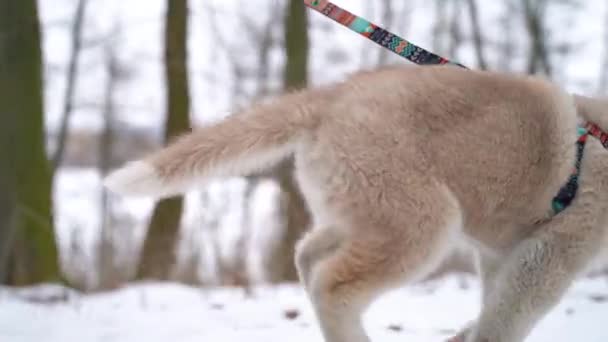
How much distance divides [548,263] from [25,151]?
236 inches

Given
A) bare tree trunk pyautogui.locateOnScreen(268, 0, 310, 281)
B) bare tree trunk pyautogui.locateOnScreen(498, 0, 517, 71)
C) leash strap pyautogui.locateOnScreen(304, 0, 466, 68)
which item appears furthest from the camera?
bare tree trunk pyautogui.locateOnScreen(498, 0, 517, 71)

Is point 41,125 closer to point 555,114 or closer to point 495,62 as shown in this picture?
point 555,114

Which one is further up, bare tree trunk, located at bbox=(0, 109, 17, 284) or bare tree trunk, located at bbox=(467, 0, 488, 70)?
bare tree trunk, located at bbox=(467, 0, 488, 70)

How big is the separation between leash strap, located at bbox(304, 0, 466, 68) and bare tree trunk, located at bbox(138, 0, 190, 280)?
4.81 m

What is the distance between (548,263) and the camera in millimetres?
3117

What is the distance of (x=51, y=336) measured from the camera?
4.27 metres

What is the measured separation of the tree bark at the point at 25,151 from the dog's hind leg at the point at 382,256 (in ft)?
16.4

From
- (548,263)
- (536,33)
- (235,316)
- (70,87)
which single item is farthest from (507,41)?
(548,263)

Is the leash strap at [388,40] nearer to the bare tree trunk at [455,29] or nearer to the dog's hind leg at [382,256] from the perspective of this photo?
the dog's hind leg at [382,256]

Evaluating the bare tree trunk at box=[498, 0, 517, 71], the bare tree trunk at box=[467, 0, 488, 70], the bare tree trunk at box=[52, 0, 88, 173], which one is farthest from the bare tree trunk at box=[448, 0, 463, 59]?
the bare tree trunk at box=[52, 0, 88, 173]

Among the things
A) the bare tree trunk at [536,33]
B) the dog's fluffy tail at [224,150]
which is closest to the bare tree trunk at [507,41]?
the bare tree trunk at [536,33]

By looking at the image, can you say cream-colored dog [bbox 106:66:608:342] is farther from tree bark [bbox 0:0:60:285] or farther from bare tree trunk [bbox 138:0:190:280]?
bare tree trunk [bbox 138:0:190:280]

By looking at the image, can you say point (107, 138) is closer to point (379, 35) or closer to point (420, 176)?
point (379, 35)

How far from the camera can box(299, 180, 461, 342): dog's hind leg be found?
113 inches
